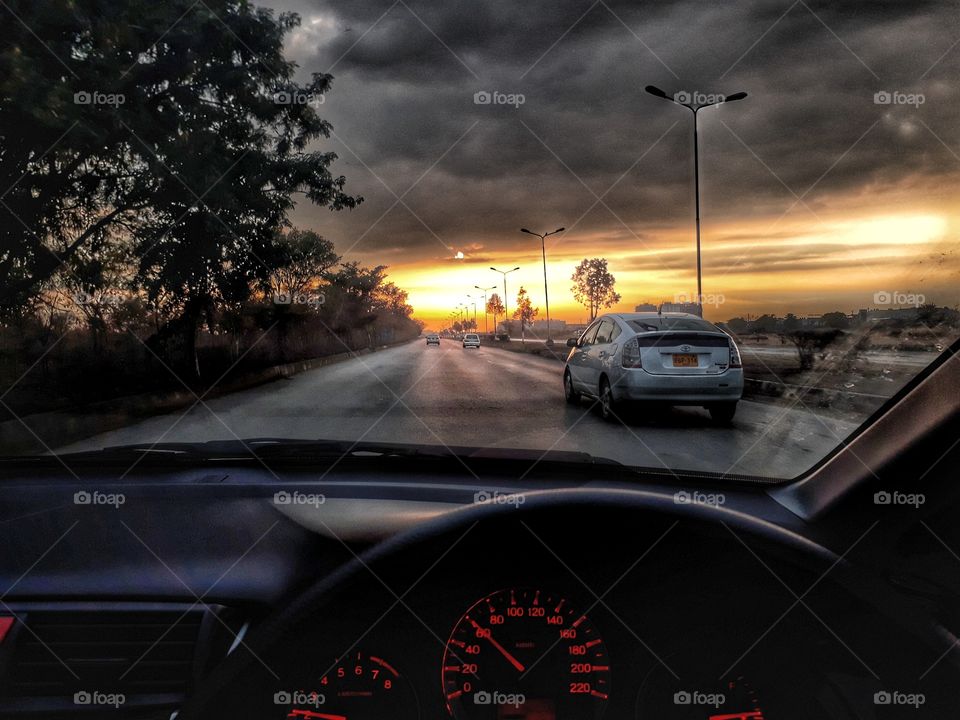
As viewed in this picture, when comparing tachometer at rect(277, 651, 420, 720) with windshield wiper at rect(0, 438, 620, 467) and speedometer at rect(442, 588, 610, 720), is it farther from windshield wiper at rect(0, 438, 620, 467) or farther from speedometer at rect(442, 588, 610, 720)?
windshield wiper at rect(0, 438, 620, 467)

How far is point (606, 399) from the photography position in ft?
34.0

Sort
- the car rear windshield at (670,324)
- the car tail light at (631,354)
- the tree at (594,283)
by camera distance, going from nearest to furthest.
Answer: the tree at (594,283)
the car rear windshield at (670,324)
the car tail light at (631,354)

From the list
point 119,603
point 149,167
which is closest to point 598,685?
point 119,603

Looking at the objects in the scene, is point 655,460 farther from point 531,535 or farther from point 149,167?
point 149,167

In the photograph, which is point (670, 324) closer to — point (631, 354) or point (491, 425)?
point (631, 354)

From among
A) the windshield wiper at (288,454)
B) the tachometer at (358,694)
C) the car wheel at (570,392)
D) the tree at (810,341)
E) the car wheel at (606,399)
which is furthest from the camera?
the car wheel at (570,392)

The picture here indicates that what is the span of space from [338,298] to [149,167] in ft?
20.7

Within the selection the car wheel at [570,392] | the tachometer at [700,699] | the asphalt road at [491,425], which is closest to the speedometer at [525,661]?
the tachometer at [700,699]

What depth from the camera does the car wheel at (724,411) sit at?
29.3ft

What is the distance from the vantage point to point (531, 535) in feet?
5.82

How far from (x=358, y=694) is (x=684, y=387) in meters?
7.81

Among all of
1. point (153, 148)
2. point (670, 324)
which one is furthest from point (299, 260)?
point (670, 324)

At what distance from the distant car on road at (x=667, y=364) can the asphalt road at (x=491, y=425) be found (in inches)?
14.0

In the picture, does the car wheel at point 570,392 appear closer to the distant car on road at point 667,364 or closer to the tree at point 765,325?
the distant car on road at point 667,364
